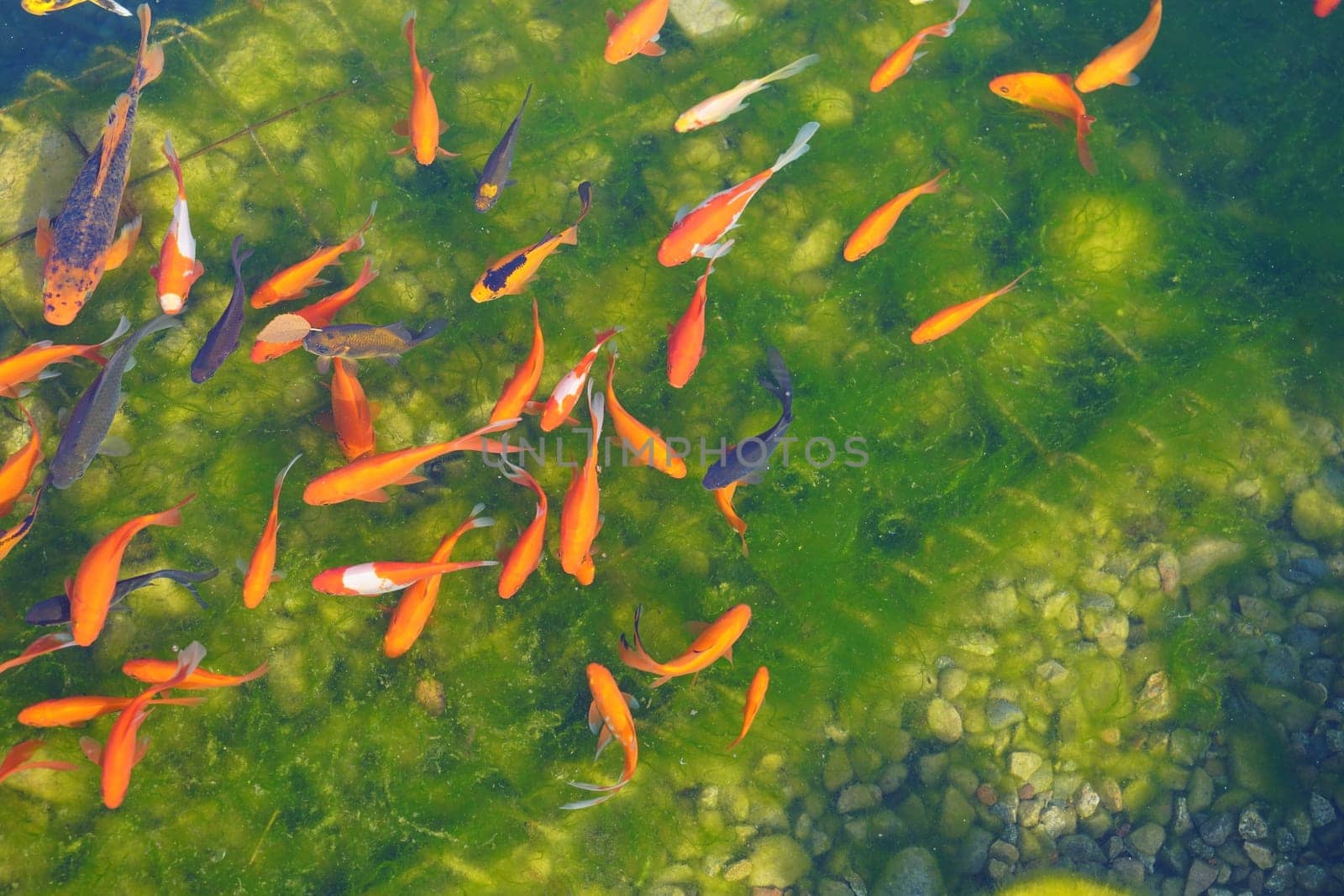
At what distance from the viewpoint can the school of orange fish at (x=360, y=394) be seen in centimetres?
466

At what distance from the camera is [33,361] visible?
16.3 ft

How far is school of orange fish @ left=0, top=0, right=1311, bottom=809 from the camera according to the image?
466 centimetres

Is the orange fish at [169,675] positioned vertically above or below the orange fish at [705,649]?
above

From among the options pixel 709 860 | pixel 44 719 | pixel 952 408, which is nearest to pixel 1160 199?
pixel 952 408

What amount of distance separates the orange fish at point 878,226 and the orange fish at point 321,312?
324 cm

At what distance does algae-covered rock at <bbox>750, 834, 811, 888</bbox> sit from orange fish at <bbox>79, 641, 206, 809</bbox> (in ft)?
11.9

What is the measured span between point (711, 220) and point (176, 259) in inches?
132

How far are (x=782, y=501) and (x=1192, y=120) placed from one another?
4336mm

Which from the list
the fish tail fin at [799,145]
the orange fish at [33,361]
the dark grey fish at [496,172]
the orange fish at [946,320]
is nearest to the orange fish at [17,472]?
the orange fish at [33,361]

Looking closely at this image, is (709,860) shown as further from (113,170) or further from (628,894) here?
(113,170)

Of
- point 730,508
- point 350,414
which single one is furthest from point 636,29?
point 730,508

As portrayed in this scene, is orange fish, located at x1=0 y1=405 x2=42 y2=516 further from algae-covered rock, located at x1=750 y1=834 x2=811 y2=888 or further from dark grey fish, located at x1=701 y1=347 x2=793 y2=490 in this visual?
algae-covered rock, located at x1=750 y1=834 x2=811 y2=888

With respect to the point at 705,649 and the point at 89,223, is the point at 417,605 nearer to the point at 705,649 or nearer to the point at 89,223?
the point at 705,649

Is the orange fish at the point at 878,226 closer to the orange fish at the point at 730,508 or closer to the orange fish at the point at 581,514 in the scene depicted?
the orange fish at the point at 730,508
